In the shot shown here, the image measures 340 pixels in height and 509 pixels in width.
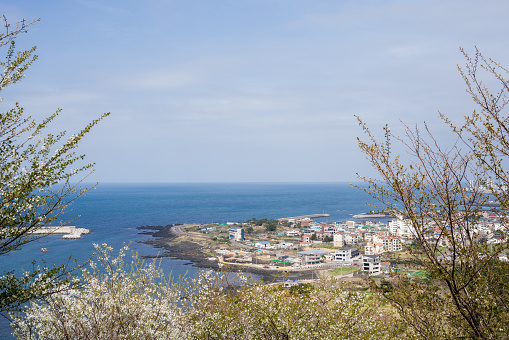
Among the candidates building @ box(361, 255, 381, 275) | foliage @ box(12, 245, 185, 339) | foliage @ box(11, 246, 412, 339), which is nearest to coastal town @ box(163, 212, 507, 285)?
building @ box(361, 255, 381, 275)

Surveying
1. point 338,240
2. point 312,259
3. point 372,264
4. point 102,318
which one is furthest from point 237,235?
point 102,318

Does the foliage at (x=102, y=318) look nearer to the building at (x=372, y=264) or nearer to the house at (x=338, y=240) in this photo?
the building at (x=372, y=264)

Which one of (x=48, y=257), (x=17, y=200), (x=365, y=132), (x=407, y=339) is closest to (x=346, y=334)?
(x=407, y=339)

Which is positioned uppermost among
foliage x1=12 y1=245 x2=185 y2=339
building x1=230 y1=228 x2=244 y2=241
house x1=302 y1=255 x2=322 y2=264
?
foliage x1=12 y1=245 x2=185 y2=339

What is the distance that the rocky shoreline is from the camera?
33.2 metres

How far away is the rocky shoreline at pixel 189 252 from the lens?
33250 millimetres

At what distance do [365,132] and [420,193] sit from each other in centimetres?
89

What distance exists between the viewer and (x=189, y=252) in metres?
41.4

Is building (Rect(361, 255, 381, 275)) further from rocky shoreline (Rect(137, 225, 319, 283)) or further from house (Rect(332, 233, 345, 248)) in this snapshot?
house (Rect(332, 233, 345, 248))

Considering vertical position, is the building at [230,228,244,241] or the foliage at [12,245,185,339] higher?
the foliage at [12,245,185,339]

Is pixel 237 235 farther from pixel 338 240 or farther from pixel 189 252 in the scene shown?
pixel 338 240

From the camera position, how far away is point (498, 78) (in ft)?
12.8

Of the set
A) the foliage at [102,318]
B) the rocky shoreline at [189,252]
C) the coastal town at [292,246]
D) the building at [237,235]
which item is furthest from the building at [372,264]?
the foliage at [102,318]

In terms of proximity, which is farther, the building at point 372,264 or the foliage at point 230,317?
the building at point 372,264
